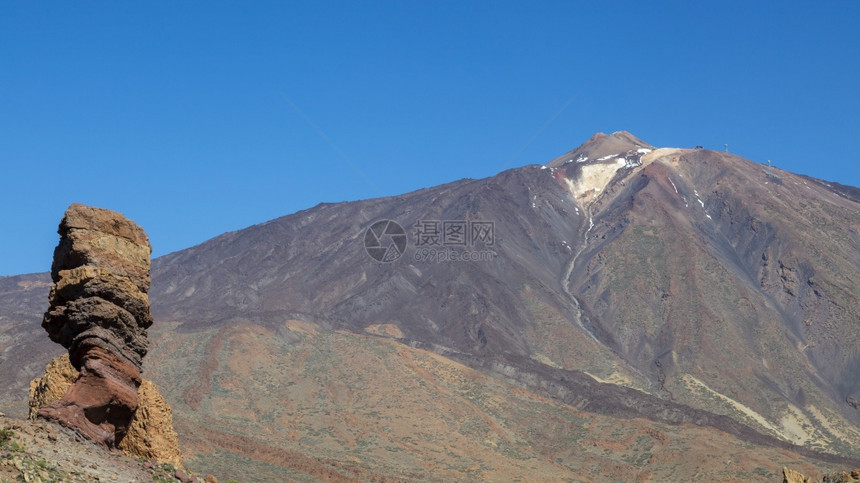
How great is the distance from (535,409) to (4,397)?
36.1 metres

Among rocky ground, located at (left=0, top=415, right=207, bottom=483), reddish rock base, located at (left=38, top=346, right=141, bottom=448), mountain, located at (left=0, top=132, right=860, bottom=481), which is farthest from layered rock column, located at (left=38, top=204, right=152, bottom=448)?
mountain, located at (left=0, top=132, right=860, bottom=481)

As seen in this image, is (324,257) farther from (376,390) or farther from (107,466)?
(107,466)

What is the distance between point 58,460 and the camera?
14352 mm

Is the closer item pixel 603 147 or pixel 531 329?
pixel 531 329

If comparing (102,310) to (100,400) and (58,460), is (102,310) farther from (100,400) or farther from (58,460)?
(58,460)

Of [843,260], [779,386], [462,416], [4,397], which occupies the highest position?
[843,260]

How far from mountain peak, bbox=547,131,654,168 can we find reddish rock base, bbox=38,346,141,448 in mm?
159486

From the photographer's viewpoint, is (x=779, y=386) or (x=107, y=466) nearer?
(x=107, y=466)

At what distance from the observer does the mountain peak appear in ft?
580

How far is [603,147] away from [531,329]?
7792 cm

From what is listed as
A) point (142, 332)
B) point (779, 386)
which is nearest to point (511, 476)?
point (142, 332)

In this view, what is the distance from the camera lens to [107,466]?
15.3 metres

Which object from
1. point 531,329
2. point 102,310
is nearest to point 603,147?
point 531,329

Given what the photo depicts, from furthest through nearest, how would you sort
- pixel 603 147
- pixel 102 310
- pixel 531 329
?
pixel 603 147 < pixel 531 329 < pixel 102 310
